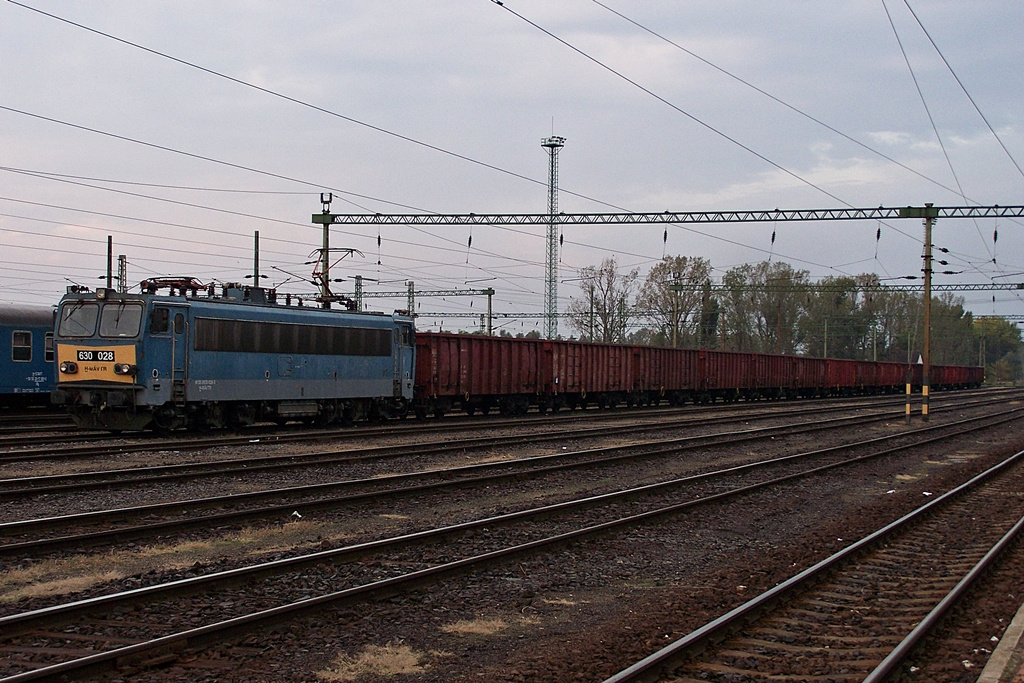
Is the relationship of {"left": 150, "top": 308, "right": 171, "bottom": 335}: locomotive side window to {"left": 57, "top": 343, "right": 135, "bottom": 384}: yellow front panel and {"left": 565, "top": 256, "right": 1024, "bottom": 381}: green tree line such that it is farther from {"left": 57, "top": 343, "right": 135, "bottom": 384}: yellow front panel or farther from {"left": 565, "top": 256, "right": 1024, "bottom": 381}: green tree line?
{"left": 565, "top": 256, "right": 1024, "bottom": 381}: green tree line

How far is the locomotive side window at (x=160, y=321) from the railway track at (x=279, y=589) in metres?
10.8

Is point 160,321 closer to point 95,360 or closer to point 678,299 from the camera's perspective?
point 95,360

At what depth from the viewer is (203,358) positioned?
787 inches

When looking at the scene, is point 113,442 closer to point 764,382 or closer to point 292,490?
point 292,490

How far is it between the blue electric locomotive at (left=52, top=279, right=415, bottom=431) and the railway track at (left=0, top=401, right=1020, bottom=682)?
35.0 ft

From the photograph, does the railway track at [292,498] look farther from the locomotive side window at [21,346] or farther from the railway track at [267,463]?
the locomotive side window at [21,346]

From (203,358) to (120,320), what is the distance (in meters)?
1.83

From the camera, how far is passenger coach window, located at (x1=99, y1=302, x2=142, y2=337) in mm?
19125

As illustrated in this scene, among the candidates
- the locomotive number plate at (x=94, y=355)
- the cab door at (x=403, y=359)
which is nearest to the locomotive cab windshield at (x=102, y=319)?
the locomotive number plate at (x=94, y=355)

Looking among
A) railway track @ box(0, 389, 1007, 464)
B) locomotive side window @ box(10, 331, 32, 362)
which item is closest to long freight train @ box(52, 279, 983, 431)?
railway track @ box(0, 389, 1007, 464)

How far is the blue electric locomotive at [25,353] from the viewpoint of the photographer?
26.3 m

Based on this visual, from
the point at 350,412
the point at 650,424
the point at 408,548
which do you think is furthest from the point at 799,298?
the point at 408,548

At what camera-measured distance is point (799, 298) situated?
3430 inches

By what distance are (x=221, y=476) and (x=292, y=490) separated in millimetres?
2229
